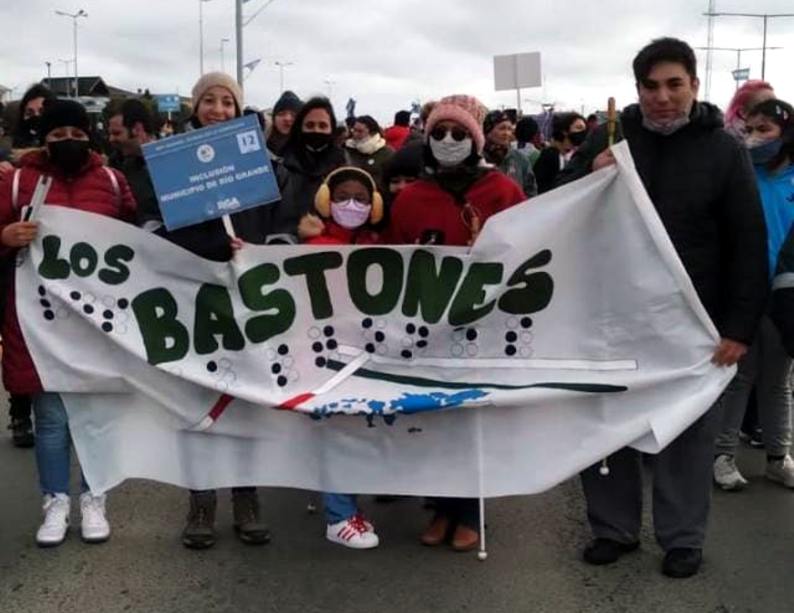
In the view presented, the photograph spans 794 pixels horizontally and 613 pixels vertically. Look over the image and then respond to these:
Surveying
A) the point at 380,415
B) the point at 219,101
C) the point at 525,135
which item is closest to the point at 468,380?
the point at 380,415

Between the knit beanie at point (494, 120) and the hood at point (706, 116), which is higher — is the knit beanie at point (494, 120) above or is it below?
above

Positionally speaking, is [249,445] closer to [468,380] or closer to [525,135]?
[468,380]

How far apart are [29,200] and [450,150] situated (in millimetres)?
1796

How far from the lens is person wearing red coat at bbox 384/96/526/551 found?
405 cm

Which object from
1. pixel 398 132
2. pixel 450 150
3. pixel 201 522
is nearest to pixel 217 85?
pixel 450 150

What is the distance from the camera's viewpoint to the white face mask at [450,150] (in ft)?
13.2

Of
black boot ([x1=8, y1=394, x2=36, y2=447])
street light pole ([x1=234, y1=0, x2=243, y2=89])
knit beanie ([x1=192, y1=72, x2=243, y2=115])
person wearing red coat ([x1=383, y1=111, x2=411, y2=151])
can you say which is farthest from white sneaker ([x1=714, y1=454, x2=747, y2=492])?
street light pole ([x1=234, y1=0, x2=243, y2=89])

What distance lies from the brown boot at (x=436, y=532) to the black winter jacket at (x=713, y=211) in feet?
4.75

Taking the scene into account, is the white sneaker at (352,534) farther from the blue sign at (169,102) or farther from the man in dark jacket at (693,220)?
the blue sign at (169,102)

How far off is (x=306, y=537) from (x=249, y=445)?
528mm

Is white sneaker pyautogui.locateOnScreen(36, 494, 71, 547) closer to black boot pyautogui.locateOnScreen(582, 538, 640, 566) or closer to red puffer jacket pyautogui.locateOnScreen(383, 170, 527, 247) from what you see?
red puffer jacket pyautogui.locateOnScreen(383, 170, 527, 247)

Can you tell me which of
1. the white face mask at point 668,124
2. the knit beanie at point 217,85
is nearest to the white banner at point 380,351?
the white face mask at point 668,124

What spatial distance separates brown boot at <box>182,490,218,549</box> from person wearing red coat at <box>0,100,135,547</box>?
14.9 inches

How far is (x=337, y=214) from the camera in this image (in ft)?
13.9
